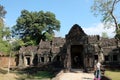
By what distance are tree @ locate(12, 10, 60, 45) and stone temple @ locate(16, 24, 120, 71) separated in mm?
12680

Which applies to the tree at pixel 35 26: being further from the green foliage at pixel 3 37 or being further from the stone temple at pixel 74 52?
the green foliage at pixel 3 37

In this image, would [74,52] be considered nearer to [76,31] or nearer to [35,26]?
[76,31]

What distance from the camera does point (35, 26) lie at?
6494 centimetres

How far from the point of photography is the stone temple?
106ft

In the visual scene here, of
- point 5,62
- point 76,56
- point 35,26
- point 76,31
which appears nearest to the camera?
point 76,31

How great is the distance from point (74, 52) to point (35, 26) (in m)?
26.4

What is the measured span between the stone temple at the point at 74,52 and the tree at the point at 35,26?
1268cm

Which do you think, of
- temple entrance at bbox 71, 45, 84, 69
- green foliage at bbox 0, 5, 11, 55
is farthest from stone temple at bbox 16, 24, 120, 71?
green foliage at bbox 0, 5, 11, 55

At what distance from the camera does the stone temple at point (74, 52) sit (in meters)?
32.3

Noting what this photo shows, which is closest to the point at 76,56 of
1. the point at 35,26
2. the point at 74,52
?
Answer: the point at 74,52

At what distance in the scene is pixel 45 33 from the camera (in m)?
65.6

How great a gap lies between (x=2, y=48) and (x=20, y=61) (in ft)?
40.7

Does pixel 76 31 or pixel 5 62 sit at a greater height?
pixel 76 31

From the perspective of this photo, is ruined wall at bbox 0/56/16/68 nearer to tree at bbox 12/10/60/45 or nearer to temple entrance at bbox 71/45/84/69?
tree at bbox 12/10/60/45
